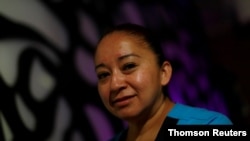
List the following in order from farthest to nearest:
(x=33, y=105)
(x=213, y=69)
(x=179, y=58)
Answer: (x=213, y=69) → (x=179, y=58) → (x=33, y=105)

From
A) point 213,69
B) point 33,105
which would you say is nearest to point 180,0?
point 213,69

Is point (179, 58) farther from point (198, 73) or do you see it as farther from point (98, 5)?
point (98, 5)

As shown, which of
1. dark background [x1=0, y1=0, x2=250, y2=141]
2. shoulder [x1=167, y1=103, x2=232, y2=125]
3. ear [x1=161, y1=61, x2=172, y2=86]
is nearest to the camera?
shoulder [x1=167, y1=103, x2=232, y2=125]

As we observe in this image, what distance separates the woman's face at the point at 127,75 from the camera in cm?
84

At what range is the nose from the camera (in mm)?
832

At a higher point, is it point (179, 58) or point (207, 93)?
point (179, 58)

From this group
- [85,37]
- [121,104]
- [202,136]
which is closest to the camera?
[202,136]

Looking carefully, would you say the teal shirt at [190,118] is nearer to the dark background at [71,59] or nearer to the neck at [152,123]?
the neck at [152,123]

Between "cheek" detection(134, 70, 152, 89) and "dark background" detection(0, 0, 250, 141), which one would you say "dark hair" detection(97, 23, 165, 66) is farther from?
"dark background" detection(0, 0, 250, 141)

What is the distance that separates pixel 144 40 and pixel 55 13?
0.66 meters

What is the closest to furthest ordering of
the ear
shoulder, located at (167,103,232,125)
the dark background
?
shoulder, located at (167,103,232,125)
the ear
the dark background

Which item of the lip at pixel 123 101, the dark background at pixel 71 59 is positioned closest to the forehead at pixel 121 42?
the lip at pixel 123 101

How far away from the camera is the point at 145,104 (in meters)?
0.85

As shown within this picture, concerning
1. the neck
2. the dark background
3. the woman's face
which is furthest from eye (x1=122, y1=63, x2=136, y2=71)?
the dark background
